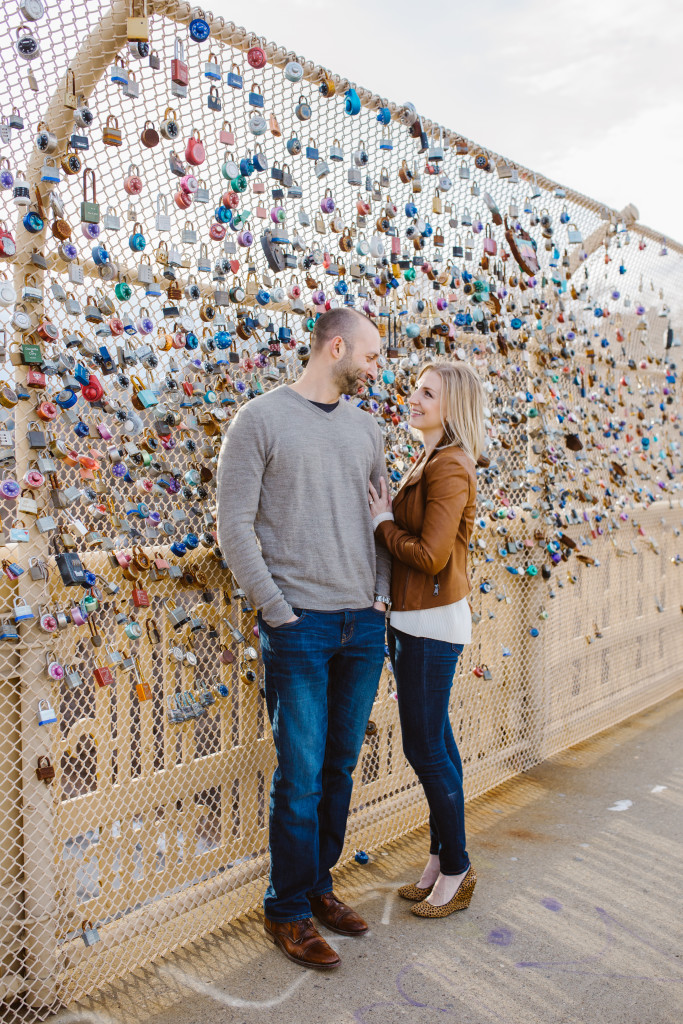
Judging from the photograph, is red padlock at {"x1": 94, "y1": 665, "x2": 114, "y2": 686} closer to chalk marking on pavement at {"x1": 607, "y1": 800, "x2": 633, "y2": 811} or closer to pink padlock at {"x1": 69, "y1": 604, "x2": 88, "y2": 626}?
pink padlock at {"x1": 69, "y1": 604, "x2": 88, "y2": 626}

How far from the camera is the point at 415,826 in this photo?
12.2ft

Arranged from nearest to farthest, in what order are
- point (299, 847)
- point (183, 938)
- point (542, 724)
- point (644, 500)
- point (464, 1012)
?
1. point (464, 1012)
2. point (299, 847)
3. point (183, 938)
4. point (542, 724)
5. point (644, 500)

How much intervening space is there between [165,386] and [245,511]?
1.60 ft

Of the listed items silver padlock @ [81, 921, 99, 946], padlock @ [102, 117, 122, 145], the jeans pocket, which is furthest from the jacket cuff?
silver padlock @ [81, 921, 99, 946]

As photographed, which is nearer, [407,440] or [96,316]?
[96,316]

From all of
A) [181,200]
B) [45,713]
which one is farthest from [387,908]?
[181,200]

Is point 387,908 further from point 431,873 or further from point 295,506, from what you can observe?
point 295,506

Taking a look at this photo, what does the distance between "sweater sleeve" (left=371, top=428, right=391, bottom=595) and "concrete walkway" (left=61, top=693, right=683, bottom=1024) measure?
1.21 metres

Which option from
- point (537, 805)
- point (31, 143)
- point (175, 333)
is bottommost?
point (537, 805)

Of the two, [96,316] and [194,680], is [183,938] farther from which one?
[96,316]

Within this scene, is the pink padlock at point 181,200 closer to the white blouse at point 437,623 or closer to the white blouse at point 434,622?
the white blouse at point 434,622

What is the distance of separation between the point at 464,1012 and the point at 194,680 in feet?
4.29

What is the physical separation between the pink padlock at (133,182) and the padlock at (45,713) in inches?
59.6

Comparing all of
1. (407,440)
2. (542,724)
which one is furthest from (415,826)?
(407,440)
